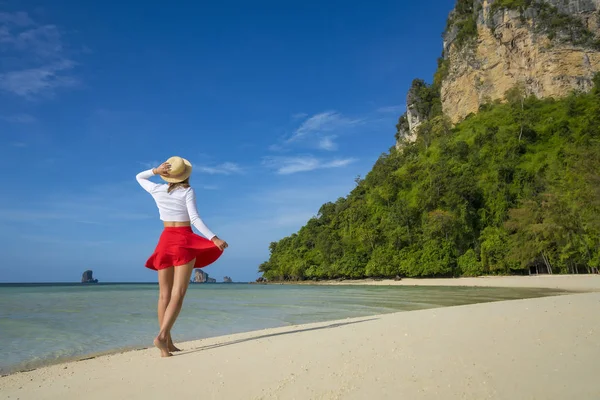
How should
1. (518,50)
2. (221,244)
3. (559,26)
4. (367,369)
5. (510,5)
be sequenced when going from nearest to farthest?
1. (367,369)
2. (221,244)
3. (559,26)
4. (518,50)
5. (510,5)

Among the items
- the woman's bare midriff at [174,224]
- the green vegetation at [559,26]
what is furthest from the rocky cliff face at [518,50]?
the woman's bare midriff at [174,224]

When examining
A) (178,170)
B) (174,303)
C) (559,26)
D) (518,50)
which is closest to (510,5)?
(518,50)

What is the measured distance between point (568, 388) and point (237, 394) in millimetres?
2328

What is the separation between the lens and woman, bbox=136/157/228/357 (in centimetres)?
446

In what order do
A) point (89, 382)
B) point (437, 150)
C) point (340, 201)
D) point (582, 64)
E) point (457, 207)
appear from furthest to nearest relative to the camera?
point (340, 201)
point (437, 150)
point (582, 64)
point (457, 207)
point (89, 382)

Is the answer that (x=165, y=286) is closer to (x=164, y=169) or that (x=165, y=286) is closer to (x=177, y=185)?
(x=177, y=185)

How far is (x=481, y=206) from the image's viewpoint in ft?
169

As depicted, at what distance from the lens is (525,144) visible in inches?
2175

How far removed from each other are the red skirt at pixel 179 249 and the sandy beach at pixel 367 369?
1103mm

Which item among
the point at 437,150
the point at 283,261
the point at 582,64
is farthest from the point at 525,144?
the point at 283,261

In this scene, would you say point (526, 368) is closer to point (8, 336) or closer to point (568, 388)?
point (568, 388)

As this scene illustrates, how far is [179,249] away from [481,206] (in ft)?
176

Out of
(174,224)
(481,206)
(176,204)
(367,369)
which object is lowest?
(367,369)

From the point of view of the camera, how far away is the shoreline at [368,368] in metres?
2.75
